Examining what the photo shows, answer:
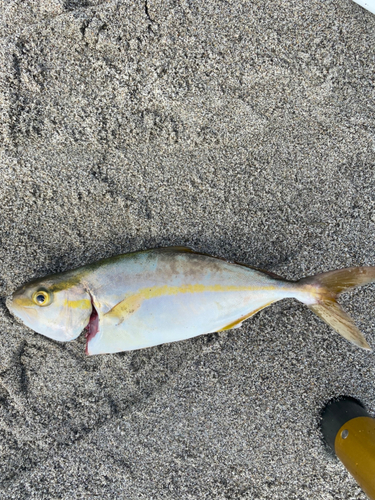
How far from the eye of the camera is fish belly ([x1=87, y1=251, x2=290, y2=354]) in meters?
1.47

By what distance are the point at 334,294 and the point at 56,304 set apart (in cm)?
118

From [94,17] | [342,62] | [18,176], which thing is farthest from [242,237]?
[94,17]

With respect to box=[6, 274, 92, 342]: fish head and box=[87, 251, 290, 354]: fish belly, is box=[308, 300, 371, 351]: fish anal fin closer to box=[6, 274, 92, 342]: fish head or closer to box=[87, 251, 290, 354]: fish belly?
box=[87, 251, 290, 354]: fish belly

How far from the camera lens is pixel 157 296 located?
A: 57.9 inches

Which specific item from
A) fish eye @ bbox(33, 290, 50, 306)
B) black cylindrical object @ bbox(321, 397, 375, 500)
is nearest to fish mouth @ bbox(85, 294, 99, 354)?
fish eye @ bbox(33, 290, 50, 306)

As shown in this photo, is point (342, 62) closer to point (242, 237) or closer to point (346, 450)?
point (242, 237)

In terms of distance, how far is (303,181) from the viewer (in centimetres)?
172

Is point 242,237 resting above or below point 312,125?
below

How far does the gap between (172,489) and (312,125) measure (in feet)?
6.30

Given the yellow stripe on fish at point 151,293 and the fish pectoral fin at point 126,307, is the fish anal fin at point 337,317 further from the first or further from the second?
the fish pectoral fin at point 126,307

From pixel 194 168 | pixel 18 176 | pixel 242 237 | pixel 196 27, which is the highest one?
pixel 196 27

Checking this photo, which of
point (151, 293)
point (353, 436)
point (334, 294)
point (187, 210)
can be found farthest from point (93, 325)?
point (353, 436)

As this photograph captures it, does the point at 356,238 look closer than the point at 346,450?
No

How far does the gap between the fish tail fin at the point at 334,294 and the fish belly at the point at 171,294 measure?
0.39 ft
